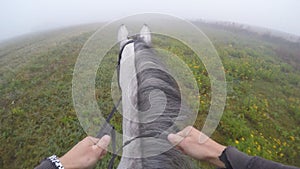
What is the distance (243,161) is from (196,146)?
247mm

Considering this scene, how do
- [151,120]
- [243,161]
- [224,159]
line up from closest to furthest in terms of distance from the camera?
[243,161]
[224,159]
[151,120]

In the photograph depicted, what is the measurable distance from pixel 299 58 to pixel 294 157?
11.5 m

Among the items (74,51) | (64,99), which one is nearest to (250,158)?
(64,99)

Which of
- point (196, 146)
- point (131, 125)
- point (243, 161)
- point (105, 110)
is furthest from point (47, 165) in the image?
point (105, 110)

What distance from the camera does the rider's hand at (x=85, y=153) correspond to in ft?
3.58

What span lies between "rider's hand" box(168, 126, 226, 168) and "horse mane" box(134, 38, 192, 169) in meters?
0.04

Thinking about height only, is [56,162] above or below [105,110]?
above

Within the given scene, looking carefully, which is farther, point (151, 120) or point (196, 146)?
point (151, 120)

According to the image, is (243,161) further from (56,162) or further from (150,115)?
(56,162)

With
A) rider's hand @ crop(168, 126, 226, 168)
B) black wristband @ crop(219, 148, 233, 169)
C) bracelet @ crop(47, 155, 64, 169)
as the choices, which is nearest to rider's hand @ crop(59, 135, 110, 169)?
bracelet @ crop(47, 155, 64, 169)

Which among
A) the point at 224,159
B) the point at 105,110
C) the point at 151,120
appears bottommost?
the point at 105,110

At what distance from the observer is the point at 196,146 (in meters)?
1.14

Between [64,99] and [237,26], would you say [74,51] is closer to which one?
[64,99]

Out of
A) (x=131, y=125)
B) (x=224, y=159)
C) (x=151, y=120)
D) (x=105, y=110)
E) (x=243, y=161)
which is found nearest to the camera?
(x=243, y=161)
